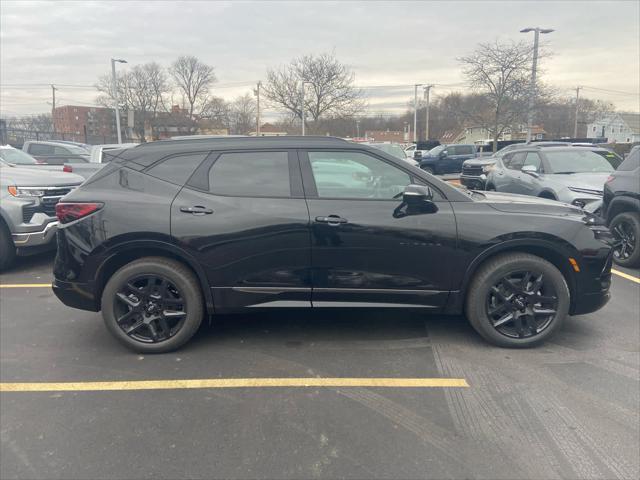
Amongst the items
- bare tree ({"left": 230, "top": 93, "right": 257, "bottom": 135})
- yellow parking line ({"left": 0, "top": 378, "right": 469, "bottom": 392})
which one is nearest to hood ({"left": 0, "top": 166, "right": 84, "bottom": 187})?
yellow parking line ({"left": 0, "top": 378, "right": 469, "bottom": 392})

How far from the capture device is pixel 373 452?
2422 millimetres

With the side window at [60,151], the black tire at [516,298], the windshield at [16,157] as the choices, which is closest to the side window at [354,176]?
the black tire at [516,298]

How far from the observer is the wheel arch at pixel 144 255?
3.46 m

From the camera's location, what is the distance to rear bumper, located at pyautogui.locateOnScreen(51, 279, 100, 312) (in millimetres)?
3561

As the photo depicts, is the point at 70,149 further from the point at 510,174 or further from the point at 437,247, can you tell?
the point at 437,247

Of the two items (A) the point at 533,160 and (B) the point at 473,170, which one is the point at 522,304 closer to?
(A) the point at 533,160

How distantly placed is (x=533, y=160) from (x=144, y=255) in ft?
25.6

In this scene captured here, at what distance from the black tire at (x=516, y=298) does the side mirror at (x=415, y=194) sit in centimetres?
78

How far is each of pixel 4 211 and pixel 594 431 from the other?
6.77m

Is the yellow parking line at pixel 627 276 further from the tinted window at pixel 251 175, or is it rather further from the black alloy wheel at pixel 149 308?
the black alloy wheel at pixel 149 308

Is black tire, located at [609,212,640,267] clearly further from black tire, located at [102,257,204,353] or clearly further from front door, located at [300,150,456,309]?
black tire, located at [102,257,204,353]

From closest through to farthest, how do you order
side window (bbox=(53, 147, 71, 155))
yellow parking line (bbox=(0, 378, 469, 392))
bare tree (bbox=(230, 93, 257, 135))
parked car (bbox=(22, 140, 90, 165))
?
yellow parking line (bbox=(0, 378, 469, 392)) → parked car (bbox=(22, 140, 90, 165)) → side window (bbox=(53, 147, 71, 155)) → bare tree (bbox=(230, 93, 257, 135))

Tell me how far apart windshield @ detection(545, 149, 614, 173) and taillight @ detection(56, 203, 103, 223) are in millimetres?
7551

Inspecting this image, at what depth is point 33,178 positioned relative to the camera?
615cm
